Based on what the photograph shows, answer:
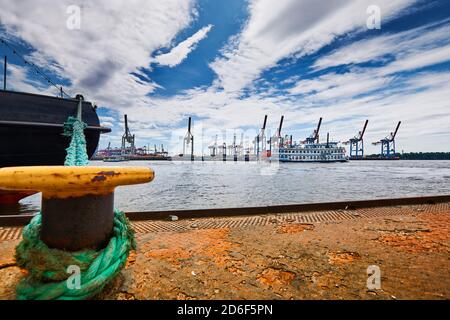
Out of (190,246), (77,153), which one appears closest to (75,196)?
(190,246)

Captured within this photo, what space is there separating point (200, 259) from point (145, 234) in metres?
1.14

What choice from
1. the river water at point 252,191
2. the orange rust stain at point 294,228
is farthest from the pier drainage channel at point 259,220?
the river water at point 252,191

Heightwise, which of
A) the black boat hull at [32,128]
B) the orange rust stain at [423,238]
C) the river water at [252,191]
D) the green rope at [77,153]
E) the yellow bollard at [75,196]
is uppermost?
the black boat hull at [32,128]

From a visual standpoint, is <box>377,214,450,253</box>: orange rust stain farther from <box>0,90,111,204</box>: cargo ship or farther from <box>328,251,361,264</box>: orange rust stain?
<box>0,90,111,204</box>: cargo ship

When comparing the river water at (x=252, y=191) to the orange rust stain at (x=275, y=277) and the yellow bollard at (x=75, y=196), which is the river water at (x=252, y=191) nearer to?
the orange rust stain at (x=275, y=277)

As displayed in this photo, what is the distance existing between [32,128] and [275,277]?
8.86m

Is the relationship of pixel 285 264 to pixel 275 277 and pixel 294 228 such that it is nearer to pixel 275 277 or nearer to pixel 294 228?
pixel 275 277

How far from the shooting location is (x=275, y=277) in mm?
1861

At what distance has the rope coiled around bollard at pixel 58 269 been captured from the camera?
4.37 feet

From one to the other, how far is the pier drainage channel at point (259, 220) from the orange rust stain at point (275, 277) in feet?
4.73

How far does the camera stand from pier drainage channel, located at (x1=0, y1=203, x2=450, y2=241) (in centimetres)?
Answer: 316

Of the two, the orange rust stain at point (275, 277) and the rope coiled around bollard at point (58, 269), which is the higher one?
the rope coiled around bollard at point (58, 269)

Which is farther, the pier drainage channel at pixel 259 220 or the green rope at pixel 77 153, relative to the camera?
the green rope at pixel 77 153
